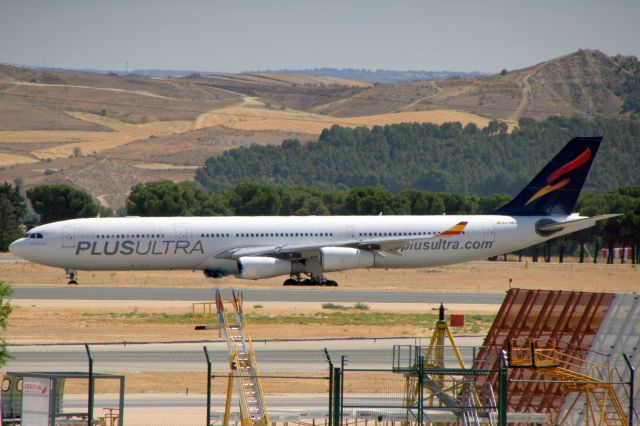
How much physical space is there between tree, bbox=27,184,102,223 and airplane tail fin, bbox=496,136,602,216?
43.4 meters

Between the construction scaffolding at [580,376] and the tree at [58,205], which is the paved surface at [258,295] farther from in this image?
the tree at [58,205]

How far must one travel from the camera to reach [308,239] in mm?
54344

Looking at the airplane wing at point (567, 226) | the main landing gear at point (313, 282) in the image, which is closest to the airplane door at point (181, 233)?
the main landing gear at point (313, 282)

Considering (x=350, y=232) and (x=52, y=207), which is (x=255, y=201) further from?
(x=350, y=232)

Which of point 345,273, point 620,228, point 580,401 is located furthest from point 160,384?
point 620,228

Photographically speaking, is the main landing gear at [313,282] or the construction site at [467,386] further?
the main landing gear at [313,282]

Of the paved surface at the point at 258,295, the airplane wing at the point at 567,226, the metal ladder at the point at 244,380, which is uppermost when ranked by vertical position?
the metal ladder at the point at 244,380

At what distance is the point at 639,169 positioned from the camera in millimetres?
191875

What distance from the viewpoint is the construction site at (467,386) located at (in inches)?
849

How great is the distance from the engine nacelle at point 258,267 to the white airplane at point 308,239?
1.8 inches

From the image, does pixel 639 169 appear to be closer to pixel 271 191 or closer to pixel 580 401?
pixel 271 191

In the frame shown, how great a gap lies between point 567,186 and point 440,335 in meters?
34.6

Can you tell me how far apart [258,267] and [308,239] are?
3.90 meters

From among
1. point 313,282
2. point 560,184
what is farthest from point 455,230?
point 313,282
